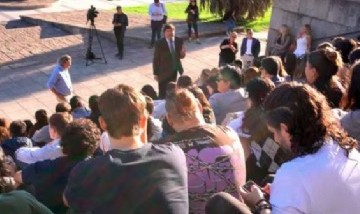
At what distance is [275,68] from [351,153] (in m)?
3.96

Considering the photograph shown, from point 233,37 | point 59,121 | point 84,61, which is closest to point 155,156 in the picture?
point 59,121

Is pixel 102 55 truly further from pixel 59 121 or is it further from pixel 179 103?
pixel 179 103

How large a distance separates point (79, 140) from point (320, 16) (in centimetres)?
912

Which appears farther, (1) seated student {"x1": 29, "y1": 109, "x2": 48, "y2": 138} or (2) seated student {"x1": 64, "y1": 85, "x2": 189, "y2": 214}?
(1) seated student {"x1": 29, "y1": 109, "x2": 48, "y2": 138}

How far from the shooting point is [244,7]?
19031 millimetres

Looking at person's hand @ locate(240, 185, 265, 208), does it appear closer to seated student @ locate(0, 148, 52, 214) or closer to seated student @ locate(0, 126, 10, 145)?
seated student @ locate(0, 148, 52, 214)

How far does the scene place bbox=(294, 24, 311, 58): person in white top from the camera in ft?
37.3

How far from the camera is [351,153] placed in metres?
2.82

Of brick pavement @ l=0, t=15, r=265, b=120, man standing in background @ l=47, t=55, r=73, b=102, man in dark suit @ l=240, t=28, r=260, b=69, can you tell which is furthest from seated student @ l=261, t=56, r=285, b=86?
brick pavement @ l=0, t=15, r=265, b=120

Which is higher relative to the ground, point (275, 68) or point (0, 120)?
point (275, 68)

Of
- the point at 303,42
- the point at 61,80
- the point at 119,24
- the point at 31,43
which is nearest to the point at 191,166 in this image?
the point at 61,80

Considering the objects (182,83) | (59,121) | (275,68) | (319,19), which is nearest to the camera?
(59,121)

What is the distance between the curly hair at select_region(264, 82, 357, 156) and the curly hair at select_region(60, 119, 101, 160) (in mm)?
1513

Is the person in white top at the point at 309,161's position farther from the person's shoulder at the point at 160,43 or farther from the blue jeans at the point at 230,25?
the blue jeans at the point at 230,25
